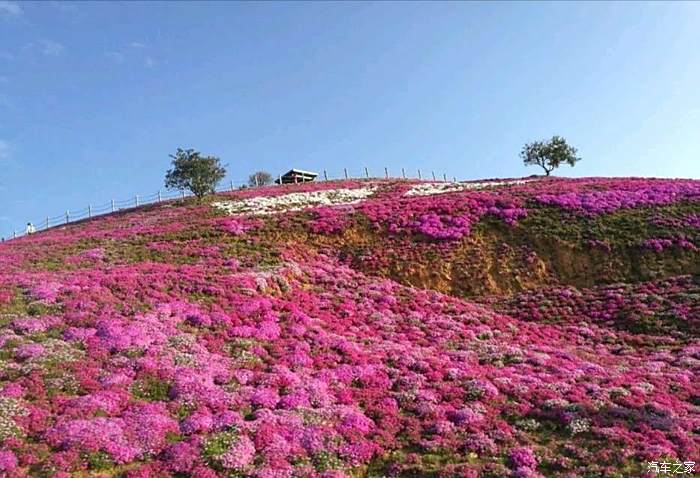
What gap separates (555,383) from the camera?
21312 millimetres

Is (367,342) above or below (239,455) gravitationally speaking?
above

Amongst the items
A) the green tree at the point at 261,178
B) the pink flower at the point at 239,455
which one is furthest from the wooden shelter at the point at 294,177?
the pink flower at the point at 239,455

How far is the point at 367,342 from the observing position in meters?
24.9

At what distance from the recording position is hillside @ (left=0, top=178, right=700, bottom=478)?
15984 millimetres

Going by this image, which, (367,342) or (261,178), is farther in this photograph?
(261,178)

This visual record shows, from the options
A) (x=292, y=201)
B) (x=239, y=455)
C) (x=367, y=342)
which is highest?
(x=292, y=201)

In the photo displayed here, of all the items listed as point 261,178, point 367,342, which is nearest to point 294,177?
point 261,178

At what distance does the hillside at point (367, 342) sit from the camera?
52.4 ft

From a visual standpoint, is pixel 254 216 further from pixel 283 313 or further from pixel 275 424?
pixel 275 424

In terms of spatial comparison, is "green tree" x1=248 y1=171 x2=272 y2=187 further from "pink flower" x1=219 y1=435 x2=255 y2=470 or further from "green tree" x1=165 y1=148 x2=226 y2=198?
"pink flower" x1=219 y1=435 x2=255 y2=470

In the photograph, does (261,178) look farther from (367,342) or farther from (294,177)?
(367,342)

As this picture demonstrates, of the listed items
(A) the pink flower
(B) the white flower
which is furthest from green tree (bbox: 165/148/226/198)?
(A) the pink flower

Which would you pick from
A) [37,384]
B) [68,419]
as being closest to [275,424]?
[68,419]

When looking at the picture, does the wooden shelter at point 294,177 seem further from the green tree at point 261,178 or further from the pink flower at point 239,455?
the pink flower at point 239,455
